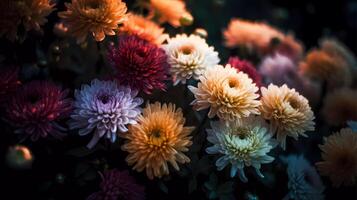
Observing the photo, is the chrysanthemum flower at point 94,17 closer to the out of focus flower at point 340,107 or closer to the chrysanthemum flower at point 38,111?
the chrysanthemum flower at point 38,111

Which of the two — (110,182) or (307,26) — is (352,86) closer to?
(307,26)

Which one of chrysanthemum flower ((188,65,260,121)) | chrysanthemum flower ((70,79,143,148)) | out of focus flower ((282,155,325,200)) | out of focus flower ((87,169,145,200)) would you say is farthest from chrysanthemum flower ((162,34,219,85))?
out of focus flower ((282,155,325,200))

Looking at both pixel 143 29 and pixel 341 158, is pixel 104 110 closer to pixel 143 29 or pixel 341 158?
pixel 143 29

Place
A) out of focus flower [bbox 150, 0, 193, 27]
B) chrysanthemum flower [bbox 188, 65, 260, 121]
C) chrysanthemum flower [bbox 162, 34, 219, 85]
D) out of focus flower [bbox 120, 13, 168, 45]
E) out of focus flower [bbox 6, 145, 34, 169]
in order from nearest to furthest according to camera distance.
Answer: out of focus flower [bbox 6, 145, 34, 169] < chrysanthemum flower [bbox 188, 65, 260, 121] < chrysanthemum flower [bbox 162, 34, 219, 85] < out of focus flower [bbox 120, 13, 168, 45] < out of focus flower [bbox 150, 0, 193, 27]

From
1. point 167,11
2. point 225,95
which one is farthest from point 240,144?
point 167,11

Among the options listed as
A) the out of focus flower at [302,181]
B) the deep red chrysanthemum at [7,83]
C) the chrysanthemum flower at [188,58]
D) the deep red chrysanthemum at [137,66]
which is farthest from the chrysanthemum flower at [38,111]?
the out of focus flower at [302,181]

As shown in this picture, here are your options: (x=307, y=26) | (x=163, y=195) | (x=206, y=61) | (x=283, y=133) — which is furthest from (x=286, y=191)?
(x=307, y=26)

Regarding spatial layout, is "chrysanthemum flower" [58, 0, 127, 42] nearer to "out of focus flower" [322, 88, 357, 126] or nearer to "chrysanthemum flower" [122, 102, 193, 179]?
"chrysanthemum flower" [122, 102, 193, 179]
